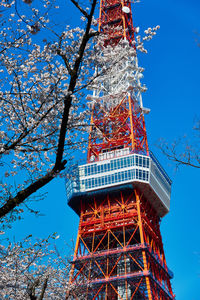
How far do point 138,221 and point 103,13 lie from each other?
37.4 m

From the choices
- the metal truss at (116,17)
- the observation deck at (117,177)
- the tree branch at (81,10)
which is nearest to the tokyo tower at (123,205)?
the observation deck at (117,177)

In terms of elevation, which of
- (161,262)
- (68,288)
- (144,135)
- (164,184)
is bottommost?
(68,288)

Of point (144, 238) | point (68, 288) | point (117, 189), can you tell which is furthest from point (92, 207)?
point (68, 288)

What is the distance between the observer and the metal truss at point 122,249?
46.6 metres

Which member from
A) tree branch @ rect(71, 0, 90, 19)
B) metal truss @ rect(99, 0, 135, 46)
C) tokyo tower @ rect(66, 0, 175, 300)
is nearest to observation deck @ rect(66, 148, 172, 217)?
tokyo tower @ rect(66, 0, 175, 300)

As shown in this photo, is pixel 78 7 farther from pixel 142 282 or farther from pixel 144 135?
pixel 144 135

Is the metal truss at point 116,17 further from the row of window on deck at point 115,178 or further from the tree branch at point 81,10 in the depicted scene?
the tree branch at point 81,10

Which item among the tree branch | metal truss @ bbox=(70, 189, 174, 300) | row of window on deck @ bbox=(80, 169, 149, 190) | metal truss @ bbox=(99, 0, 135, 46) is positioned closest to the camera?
the tree branch

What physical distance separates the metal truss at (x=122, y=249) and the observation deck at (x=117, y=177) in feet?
4.03

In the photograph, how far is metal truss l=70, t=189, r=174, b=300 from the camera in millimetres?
46562

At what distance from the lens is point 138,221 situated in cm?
5075

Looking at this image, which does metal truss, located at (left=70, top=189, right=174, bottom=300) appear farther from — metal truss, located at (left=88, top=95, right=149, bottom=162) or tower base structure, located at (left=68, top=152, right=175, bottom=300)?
metal truss, located at (left=88, top=95, right=149, bottom=162)

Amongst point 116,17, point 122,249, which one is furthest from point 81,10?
point 116,17

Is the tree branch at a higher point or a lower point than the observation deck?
lower
